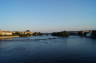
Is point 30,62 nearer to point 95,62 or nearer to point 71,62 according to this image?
point 71,62

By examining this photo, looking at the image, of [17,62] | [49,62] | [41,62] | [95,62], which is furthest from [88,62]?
[17,62]

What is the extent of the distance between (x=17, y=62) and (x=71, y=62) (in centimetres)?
321

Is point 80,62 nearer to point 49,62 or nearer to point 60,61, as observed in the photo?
point 60,61

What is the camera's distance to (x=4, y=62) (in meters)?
7.19

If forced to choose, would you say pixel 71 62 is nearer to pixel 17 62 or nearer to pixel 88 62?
pixel 88 62

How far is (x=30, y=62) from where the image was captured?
23.1 feet

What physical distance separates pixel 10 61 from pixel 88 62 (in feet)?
15.6

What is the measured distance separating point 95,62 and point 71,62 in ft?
4.66

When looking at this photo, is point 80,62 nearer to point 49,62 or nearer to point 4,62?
point 49,62

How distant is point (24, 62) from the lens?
7102 millimetres

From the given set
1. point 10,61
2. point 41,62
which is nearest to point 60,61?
point 41,62

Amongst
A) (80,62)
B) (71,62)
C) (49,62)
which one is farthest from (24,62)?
(80,62)

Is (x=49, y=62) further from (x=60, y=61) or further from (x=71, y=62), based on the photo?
(x=71, y=62)

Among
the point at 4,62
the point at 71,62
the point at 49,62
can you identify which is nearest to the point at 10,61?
the point at 4,62
